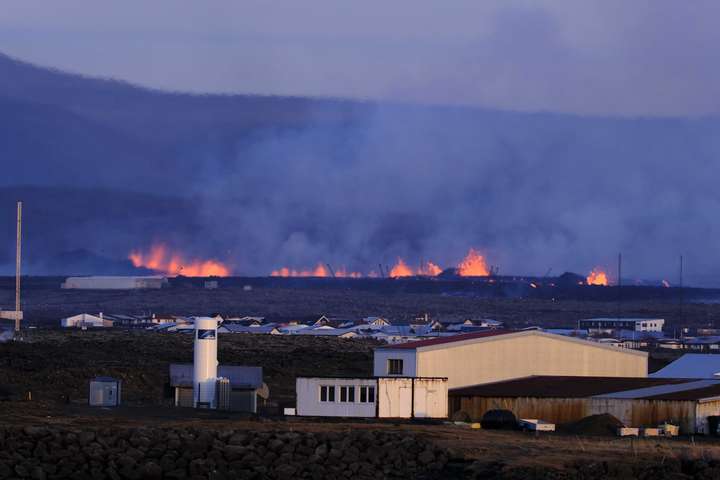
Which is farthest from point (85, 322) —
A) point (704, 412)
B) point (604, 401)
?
point (704, 412)

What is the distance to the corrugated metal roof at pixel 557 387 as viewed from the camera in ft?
147

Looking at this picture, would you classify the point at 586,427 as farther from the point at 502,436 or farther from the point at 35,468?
the point at 35,468

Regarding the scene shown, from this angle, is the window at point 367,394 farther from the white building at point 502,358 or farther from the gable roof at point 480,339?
the gable roof at point 480,339

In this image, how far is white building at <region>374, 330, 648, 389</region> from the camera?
1872 inches

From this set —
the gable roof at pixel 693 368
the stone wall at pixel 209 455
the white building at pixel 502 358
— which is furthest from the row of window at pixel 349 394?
the gable roof at pixel 693 368

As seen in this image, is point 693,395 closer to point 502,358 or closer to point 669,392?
point 669,392

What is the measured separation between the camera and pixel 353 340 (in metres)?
99.6

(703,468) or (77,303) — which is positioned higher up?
(77,303)

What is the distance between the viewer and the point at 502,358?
51.0 meters

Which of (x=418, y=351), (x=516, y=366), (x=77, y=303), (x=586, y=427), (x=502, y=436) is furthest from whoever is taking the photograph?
(x=77, y=303)

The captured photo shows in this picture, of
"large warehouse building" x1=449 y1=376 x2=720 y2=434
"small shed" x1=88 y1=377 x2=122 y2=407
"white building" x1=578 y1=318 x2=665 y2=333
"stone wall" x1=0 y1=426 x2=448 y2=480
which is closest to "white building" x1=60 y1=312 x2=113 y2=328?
"white building" x1=578 y1=318 x2=665 y2=333

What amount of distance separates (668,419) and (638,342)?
61840mm

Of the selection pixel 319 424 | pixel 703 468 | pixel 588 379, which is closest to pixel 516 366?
pixel 588 379

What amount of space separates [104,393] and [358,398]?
24.3 ft
